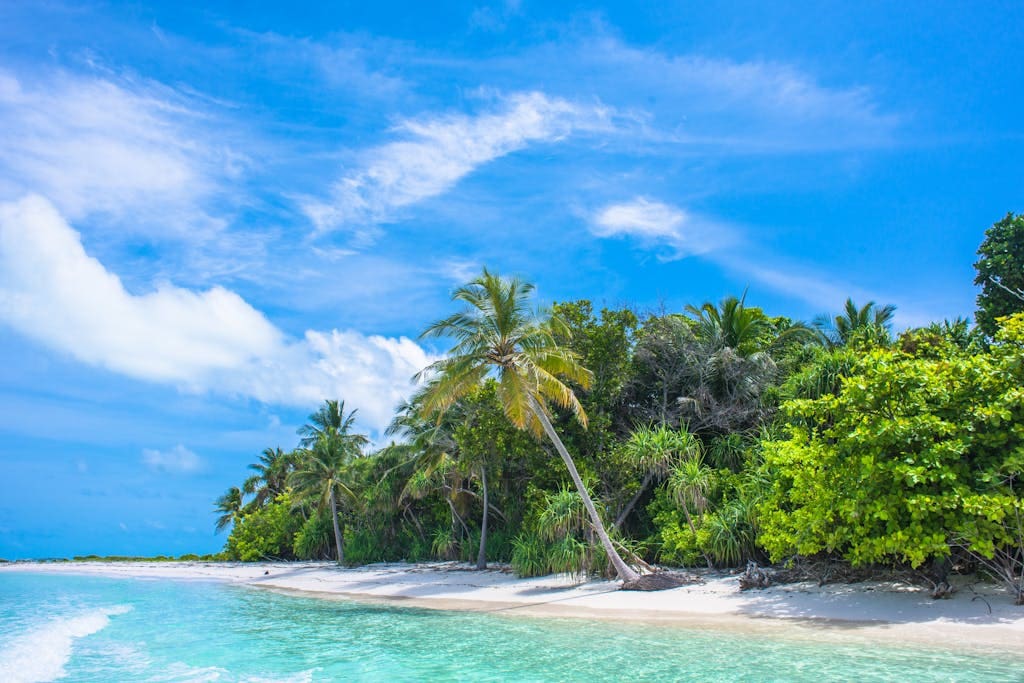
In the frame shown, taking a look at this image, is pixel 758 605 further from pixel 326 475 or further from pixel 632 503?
pixel 326 475

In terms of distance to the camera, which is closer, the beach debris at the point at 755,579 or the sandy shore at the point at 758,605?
the sandy shore at the point at 758,605

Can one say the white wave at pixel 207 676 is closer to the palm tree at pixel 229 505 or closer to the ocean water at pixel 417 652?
the ocean water at pixel 417 652

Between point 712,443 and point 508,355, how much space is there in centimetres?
711

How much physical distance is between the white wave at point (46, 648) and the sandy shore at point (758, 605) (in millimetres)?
7140

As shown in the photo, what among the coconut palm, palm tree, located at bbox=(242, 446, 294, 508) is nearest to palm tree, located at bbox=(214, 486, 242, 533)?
palm tree, located at bbox=(242, 446, 294, 508)

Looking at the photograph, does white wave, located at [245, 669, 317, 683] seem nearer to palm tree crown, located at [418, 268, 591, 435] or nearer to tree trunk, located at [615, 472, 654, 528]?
palm tree crown, located at [418, 268, 591, 435]

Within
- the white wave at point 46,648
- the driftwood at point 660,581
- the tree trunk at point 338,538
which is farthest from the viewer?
the tree trunk at point 338,538

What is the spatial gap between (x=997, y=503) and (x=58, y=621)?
22.0 meters

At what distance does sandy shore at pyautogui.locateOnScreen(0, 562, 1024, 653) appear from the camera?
10523 millimetres

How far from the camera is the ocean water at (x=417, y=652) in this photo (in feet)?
28.5

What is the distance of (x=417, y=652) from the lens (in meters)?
11.2

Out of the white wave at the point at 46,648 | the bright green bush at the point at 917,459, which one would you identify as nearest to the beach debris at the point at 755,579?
the bright green bush at the point at 917,459

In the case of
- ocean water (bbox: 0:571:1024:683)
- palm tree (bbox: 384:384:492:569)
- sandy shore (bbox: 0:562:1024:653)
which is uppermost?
palm tree (bbox: 384:384:492:569)

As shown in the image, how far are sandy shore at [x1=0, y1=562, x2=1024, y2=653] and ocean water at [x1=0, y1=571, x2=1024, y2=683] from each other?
80 centimetres
